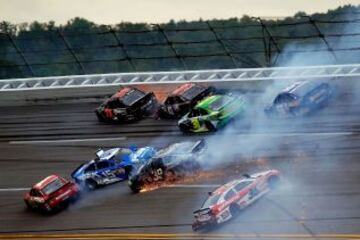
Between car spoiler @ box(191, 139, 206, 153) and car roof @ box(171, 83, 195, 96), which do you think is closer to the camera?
car spoiler @ box(191, 139, 206, 153)

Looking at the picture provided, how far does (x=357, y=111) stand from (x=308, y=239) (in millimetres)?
9633

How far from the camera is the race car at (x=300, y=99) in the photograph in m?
28.7

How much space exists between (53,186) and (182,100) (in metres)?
7.31

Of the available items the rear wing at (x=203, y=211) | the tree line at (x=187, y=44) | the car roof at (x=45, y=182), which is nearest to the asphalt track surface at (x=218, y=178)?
the rear wing at (x=203, y=211)

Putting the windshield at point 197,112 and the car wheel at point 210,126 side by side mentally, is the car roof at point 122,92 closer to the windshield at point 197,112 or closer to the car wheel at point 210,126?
the windshield at point 197,112

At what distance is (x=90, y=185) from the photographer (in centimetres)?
2728

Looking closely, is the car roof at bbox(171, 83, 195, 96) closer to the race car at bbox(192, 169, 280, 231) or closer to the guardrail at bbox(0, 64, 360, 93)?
the guardrail at bbox(0, 64, 360, 93)

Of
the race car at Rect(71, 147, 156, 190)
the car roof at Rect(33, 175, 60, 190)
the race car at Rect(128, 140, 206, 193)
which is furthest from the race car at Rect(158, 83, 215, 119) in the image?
the car roof at Rect(33, 175, 60, 190)

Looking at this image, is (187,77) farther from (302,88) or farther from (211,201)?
(211,201)

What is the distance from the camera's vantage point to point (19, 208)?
27.2 metres

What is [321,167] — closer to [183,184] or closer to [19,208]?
[183,184]

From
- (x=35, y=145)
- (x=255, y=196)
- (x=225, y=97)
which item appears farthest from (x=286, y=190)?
(x=35, y=145)

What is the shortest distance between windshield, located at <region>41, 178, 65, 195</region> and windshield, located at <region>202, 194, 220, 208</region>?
6.29 meters

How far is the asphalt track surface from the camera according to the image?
2234 cm
